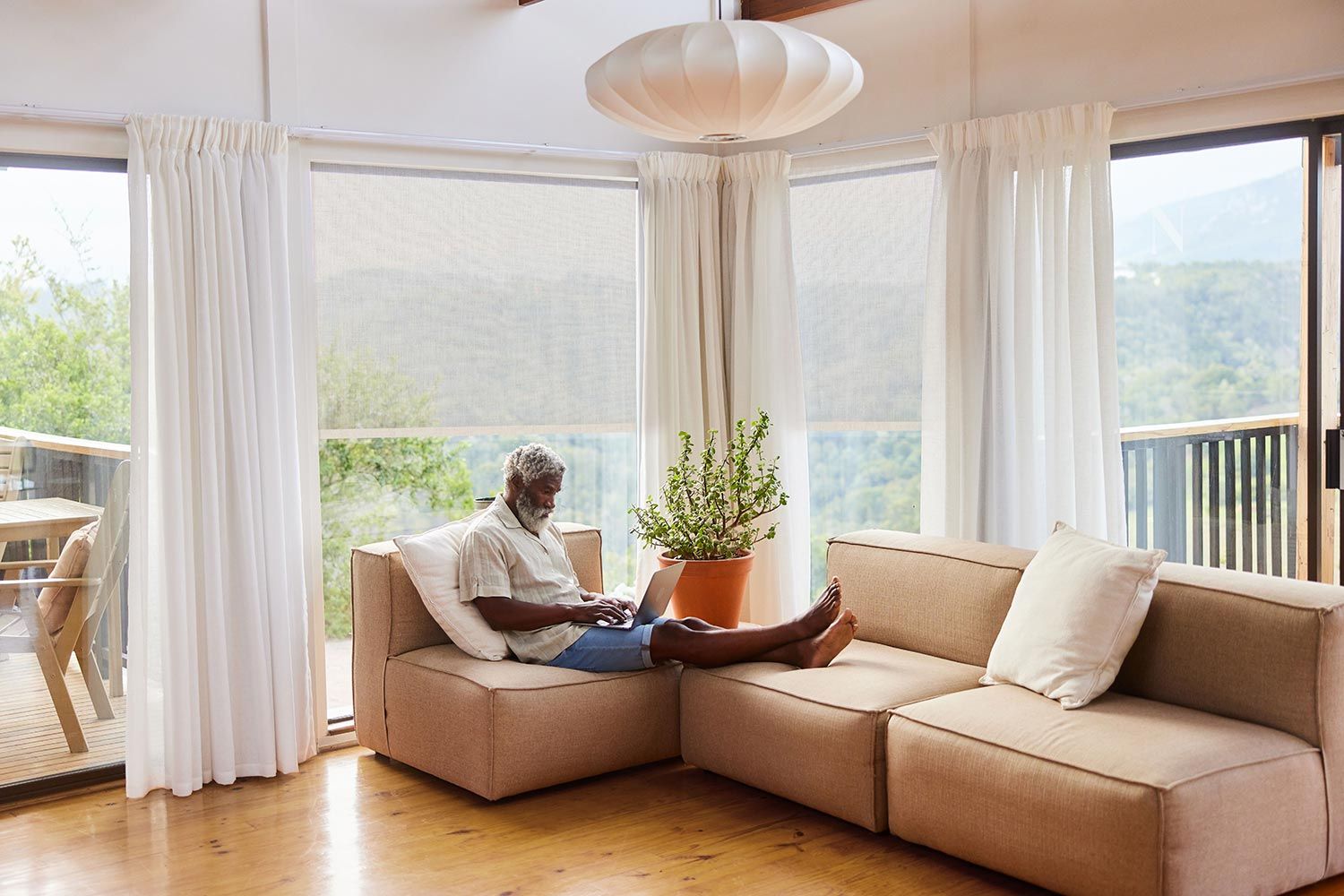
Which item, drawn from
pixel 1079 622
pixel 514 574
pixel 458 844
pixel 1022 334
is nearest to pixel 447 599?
pixel 514 574

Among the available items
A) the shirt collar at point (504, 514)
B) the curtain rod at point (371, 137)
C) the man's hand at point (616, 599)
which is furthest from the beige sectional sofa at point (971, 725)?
the curtain rod at point (371, 137)

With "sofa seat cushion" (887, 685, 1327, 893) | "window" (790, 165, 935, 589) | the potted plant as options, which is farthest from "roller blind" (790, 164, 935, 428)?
"sofa seat cushion" (887, 685, 1327, 893)

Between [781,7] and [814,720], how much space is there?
296 centimetres

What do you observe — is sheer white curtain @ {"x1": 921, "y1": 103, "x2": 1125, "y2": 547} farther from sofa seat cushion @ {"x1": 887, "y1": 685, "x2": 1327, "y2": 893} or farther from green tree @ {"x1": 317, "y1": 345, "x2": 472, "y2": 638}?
green tree @ {"x1": 317, "y1": 345, "x2": 472, "y2": 638}

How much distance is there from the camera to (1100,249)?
3.90m

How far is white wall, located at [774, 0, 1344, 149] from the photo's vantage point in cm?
361

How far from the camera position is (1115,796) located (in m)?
2.49

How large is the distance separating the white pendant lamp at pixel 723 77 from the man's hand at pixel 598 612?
4.86 feet

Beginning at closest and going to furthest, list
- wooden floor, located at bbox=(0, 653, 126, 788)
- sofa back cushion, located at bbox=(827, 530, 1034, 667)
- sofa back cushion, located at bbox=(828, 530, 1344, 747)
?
sofa back cushion, located at bbox=(828, 530, 1344, 747) → sofa back cushion, located at bbox=(827, 530, 1034, 667) → wooden floor, located at bbox=(0, 653, 126, 788)

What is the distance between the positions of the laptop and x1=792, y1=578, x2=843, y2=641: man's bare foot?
0.40 m

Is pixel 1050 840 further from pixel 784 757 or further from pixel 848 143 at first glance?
pixel 848 143

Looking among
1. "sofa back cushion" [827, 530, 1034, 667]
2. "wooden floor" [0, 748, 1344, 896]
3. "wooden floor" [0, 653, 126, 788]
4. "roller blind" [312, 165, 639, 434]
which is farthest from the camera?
"roller blind" [312, 165, 639, 434]

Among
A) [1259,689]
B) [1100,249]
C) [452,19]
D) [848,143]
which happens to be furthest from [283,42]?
[1259,689]

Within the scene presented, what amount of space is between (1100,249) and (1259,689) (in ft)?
Answer: 5.48
